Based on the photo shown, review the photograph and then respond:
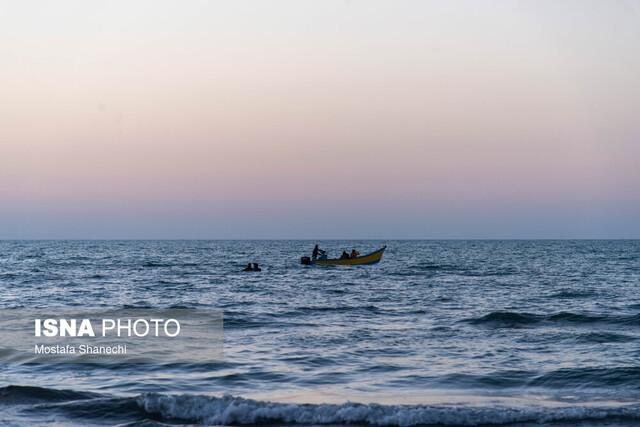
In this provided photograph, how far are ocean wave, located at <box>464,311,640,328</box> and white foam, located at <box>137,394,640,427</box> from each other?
1269 cm

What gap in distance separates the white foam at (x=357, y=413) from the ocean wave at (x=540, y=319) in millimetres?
12692

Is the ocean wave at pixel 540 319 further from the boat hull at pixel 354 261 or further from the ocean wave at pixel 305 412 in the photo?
the boat hull at pixel 354 261

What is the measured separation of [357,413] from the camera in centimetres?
1231

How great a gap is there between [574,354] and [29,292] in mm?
29796

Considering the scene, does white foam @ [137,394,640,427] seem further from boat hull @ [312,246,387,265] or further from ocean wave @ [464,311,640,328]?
boat hull @ [312,246,387,265]

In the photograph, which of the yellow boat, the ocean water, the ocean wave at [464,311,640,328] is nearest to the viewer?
the ocean water

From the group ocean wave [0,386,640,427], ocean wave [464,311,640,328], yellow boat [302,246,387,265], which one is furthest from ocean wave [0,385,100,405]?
yellow boat [302,246,387,265]

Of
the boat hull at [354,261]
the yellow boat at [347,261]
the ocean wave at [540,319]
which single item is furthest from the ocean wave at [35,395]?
the boat hull at [354,261]

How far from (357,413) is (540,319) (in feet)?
54.9

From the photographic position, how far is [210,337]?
861 inches

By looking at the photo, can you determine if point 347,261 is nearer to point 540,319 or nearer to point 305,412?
point 540,319

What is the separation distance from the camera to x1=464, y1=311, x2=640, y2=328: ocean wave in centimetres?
2580

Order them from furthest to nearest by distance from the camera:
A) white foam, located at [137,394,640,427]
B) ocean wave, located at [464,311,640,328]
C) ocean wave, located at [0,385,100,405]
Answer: ocean wave, located at [464,311,640,328] → ocean wave, located at [0,385,100,405] → white foam, located at [137,394,640,427]

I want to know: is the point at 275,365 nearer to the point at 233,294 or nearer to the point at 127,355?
the point at 127,355
